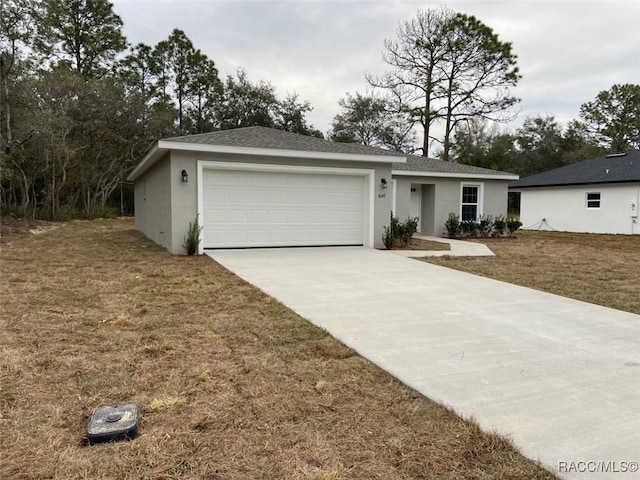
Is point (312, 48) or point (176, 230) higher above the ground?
point (312, 48)

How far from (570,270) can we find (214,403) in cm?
794

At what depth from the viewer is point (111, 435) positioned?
2.37 metres

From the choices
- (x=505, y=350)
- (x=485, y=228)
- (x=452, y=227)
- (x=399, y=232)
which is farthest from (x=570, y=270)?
(x=485, y=228)

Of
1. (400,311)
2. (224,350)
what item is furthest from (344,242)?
(224,350)

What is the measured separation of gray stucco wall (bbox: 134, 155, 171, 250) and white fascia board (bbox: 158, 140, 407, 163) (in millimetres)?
890

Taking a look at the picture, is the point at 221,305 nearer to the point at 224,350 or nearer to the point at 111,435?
the point at 224,350

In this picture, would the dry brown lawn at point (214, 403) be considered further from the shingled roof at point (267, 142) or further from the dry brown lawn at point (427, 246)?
the dry brown lawn at point (427, 246)

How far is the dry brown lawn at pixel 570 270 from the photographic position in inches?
252

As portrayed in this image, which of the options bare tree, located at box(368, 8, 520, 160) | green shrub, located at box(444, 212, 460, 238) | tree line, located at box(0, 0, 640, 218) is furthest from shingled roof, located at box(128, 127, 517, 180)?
bare tree, located at box(368, 8, 520, 160)

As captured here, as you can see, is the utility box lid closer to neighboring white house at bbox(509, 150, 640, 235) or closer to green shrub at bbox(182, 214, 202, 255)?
green shrub at bbox(182, 214, 202, 255)

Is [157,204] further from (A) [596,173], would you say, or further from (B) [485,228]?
(A) [596,173]

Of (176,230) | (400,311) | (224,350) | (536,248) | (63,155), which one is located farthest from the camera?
(63,155)

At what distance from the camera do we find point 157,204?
12.8m

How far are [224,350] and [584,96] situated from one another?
138 ft
